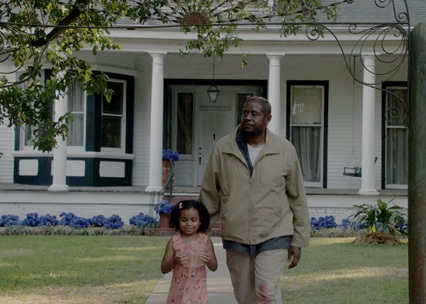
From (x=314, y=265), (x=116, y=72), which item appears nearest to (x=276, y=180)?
(x=314, y=265)

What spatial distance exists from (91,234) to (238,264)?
9681 millimetres

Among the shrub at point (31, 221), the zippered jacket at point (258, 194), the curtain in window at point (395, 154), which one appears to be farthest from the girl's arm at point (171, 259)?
the curtain in window at point (395, 154)

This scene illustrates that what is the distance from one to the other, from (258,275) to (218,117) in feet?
45.9

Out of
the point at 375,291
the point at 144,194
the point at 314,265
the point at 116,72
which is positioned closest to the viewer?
the point at 375,291

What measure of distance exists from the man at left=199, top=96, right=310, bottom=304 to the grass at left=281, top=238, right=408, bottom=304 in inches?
92.5

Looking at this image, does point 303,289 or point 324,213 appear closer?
point 303,289

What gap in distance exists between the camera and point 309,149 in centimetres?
1872

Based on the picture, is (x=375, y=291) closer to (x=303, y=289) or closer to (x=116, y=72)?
(x=303, y=289)

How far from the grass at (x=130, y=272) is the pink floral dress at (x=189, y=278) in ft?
8.28

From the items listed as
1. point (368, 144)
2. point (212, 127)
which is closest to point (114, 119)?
point (212, 127)

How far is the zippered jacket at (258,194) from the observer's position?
5.32 m

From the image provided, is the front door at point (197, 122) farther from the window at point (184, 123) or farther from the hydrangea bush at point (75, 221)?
the hydrangea bush at point (75, 221)

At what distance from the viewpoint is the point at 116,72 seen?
18.0m

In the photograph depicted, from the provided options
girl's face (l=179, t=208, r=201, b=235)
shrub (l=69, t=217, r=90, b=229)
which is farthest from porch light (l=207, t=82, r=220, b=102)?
girl's face (l=179, t=208, r=201, b=235)
